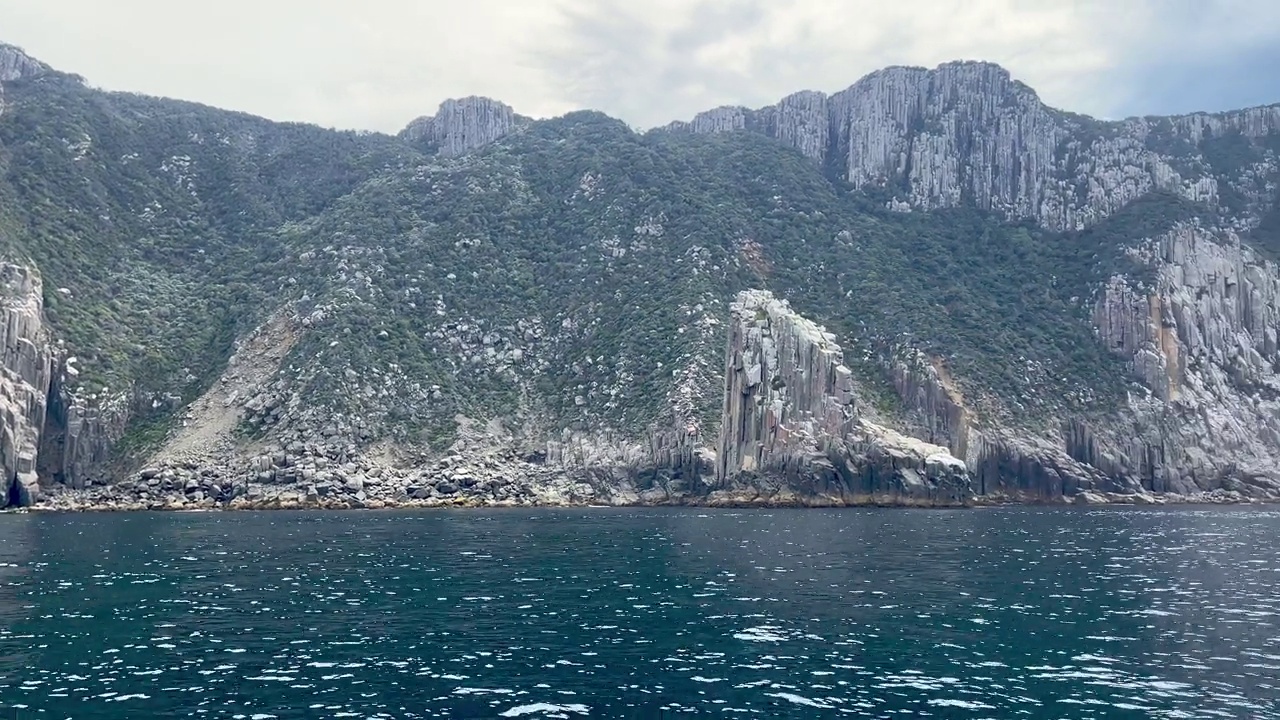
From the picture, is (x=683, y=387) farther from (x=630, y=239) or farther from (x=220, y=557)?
(x=220, y=557)

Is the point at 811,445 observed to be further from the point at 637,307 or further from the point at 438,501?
the point at 438,501

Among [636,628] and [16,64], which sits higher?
[16,64]

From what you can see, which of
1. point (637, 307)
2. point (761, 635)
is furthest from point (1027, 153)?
point (761, 635)

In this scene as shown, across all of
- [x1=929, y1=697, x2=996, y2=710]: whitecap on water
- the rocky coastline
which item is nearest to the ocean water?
[x1=929, y1=697, x2=996, y2=710]: whitecap on water

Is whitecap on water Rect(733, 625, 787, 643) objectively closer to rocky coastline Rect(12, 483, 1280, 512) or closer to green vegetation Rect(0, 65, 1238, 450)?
rocky coastline Rect(12, 483, 1280, 512)

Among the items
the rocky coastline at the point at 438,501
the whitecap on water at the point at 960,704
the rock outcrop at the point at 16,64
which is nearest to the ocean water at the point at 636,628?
the whitecap on water at the point at 960,704

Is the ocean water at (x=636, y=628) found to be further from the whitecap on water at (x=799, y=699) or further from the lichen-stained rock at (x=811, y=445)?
the lichen-stained rock at (x=811, y=445)

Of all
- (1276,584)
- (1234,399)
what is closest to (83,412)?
(1276,584)

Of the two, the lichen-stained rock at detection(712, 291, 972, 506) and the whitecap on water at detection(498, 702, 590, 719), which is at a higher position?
the lichen-stained rock at detection(712, 291, 972, 506)
